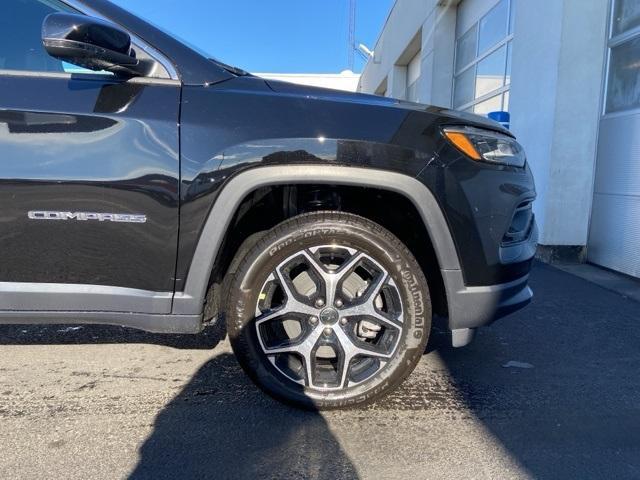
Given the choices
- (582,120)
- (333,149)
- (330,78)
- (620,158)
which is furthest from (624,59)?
(330,78)

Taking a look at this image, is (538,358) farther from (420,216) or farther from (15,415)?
(15,415)

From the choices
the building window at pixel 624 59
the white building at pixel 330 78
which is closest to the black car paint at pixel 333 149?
the building window at pixel 624 59

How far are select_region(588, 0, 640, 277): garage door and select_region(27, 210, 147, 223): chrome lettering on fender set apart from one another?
501 centimetres

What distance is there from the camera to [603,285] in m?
4.79

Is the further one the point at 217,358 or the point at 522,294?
the point at 217,358

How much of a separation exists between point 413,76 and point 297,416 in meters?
14.9

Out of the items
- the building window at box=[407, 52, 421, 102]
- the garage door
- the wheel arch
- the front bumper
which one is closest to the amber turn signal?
the wheel arch

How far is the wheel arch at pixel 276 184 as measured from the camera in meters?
2.11

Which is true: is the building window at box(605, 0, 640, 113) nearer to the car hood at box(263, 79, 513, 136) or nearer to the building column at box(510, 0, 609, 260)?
the building column at box(510, 0, 609, 260)

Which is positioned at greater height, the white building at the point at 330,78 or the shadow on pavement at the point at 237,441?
the white building at the point at 330,78

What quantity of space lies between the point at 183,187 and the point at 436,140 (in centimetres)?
112

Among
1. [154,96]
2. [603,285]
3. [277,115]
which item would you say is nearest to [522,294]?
[277,115]

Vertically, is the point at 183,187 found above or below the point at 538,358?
above

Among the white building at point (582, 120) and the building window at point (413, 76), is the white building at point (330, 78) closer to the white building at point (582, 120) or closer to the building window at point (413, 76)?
the building window at point (413, 76)
